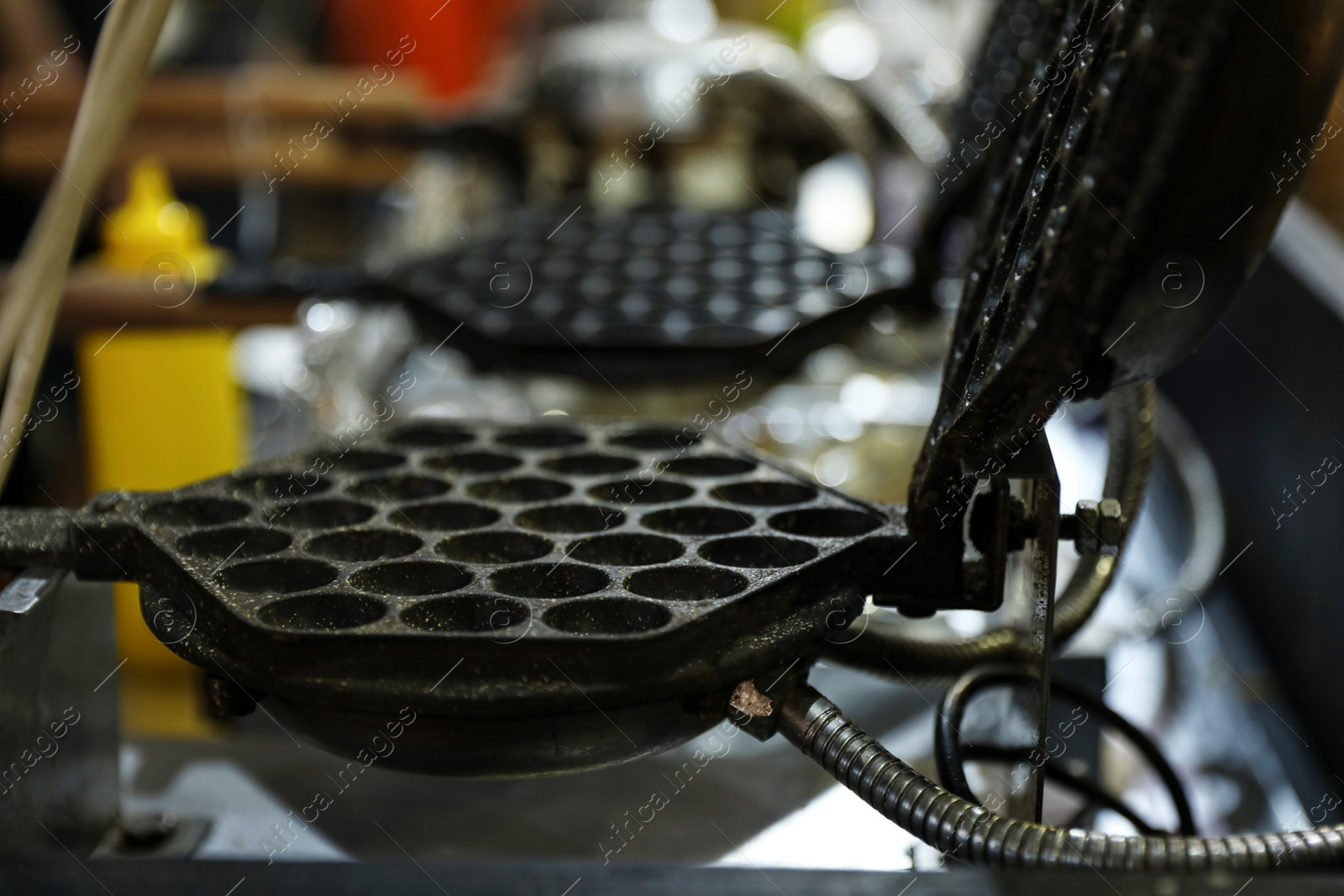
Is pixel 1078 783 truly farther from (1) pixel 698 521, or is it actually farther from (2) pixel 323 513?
(2) pixel 323 513

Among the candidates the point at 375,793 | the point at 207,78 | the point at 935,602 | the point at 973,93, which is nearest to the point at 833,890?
the point at 935,602

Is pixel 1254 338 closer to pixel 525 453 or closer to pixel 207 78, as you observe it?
pixel 525 453

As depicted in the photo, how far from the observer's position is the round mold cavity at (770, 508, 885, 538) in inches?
25.7

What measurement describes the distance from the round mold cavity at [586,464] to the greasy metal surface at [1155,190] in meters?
0.32

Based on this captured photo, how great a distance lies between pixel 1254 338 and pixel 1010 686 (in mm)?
699

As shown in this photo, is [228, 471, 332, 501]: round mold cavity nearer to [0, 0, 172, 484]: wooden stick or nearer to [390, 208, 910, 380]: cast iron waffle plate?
[0, 0, 172, 484]: wooden stick

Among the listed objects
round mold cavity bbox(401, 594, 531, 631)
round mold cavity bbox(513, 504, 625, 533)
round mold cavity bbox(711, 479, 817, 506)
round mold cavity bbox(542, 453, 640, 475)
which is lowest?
round mold cavity bbox(401, 594, 531, 631)

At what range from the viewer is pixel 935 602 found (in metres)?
0.61

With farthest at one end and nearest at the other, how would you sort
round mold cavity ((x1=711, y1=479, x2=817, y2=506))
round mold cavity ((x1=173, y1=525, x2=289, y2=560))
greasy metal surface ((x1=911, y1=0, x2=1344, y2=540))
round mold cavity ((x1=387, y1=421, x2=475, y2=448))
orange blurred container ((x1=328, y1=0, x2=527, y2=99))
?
orange blurred container ((x1=328, y1=0, x2=527, y2=99)) → round mold cavity ((x1=387, y1=421, x2=475, y2=448)) → round mold cavity ((x1=711, y1=479, x2=817, y2=506)) → round mold cavity ((x1=173, y1=525, x2=289, y2=560)) → greasy metal surface ((x1=911, y1=0, x2=1344, y2=540))

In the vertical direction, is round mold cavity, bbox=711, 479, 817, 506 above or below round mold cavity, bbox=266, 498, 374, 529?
above

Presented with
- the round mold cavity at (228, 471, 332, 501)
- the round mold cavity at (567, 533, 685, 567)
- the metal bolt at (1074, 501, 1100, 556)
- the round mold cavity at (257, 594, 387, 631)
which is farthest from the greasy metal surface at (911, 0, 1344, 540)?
the round mold cavity at (228, 471, 332, 501)

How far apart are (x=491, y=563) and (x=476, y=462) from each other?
18 cm

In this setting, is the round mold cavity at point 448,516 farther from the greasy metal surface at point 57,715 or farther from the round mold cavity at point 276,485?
the greasy metal surface at point 57,715

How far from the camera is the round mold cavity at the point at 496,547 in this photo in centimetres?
64
